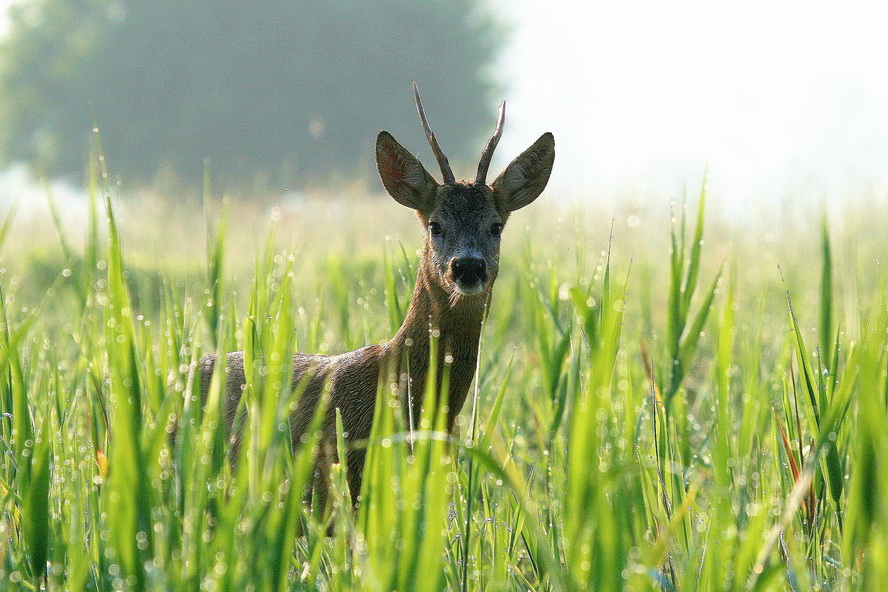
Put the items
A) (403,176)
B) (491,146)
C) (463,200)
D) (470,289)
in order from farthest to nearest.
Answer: (403,176), (463,200), (491,146), (470,289)

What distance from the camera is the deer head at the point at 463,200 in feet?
10.5

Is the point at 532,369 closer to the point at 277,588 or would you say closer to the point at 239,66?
the point at 277,588

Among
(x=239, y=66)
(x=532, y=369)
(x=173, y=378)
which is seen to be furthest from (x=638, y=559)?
(x=239, y=66)

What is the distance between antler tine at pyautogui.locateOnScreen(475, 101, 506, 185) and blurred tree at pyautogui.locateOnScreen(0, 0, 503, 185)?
3698cm

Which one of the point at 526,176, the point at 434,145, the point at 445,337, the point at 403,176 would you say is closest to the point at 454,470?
the point at 445,337

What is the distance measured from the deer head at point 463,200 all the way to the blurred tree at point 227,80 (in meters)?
36.8

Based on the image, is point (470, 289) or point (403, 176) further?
point (403, 176)

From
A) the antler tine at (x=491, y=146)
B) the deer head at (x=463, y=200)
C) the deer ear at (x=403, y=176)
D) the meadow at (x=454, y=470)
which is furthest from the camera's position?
the deer ear at (x=403, y=176)

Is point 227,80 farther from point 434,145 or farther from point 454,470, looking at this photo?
point 454,470

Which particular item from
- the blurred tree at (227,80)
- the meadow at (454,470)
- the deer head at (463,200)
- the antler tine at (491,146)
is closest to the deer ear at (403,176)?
the deer head at (463,200)

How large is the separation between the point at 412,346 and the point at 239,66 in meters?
40.1

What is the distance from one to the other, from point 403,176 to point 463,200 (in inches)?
12.2

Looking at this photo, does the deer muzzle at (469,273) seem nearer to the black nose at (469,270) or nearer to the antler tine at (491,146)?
the black nose at (469,270)

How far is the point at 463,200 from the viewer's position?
3578 mm
